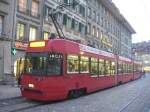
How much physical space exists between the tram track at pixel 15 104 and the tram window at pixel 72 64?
2.40m

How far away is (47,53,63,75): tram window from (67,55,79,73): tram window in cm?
80

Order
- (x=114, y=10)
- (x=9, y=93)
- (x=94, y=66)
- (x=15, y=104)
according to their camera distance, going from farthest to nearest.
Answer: (x=114, y=10)
(x=94, y=66)
(x=9, y=93)
(x=15, y=104)

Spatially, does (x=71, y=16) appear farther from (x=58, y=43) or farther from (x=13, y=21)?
(x=58, y=43)

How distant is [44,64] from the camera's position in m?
14.2

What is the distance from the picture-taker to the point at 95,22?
171 feet

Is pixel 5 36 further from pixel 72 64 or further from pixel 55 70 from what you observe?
pixel 55 70

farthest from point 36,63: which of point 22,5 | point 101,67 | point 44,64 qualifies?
point 22,5

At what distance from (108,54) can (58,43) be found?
910 centimetres

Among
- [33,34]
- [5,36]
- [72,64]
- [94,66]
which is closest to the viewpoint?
[72,64]

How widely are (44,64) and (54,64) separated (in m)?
0.50

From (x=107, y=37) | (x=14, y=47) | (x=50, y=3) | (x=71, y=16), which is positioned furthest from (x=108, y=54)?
(x=107, y=37)

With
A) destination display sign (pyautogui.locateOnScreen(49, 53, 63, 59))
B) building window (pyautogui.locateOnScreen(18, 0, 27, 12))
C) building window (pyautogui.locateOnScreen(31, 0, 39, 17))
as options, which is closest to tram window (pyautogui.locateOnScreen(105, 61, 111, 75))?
destination display sign (pyautogui.locateOnScreen(49, 53, 63, 59))

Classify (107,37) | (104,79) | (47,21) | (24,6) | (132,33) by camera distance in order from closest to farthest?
(104,79) → (24,6) → (47,21) → (107,37) → (132,33)

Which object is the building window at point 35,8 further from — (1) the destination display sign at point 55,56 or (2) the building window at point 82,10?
(1) the destination display sign at point 55,56
